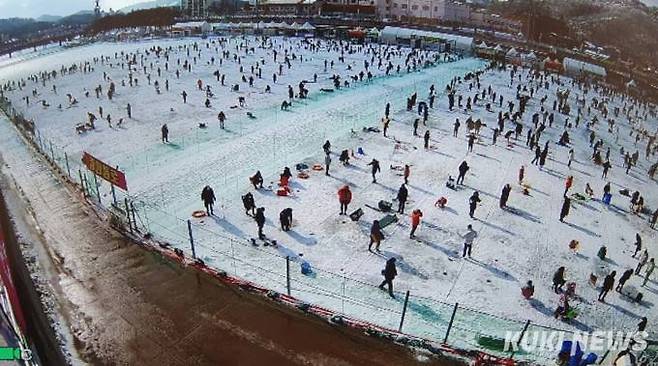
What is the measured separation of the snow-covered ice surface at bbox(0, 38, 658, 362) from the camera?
39.8 ft

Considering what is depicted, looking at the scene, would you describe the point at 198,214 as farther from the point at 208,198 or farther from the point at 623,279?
the point at 623,279

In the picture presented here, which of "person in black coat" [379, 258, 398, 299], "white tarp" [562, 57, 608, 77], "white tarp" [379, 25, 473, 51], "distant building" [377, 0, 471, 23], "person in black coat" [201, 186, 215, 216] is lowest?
"person in black coat" [379, 258, 398, 299]

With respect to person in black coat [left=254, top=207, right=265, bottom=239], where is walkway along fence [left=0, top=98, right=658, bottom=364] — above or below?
below

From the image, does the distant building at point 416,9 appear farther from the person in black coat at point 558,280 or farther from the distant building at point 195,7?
the person in black coat at point 558,280

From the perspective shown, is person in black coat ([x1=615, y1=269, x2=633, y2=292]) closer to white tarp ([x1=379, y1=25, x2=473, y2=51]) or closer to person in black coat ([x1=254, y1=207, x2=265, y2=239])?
person in black coat ([x1=254, y1=207, x2=265, y2=239])

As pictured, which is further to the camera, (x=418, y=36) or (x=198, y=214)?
(x=418, y=36)

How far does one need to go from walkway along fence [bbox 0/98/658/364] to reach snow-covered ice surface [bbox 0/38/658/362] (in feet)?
0.20

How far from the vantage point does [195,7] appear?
126 meters

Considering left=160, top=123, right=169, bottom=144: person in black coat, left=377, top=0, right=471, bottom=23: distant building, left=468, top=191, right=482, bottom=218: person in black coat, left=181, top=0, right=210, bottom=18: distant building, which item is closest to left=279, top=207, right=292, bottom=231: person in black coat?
left=468, top=191, right=482, bottom=218: person in black coat

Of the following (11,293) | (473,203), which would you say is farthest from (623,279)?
(11,293)

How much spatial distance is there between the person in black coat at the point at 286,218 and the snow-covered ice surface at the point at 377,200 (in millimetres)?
319

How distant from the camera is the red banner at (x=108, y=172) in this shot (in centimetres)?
1522

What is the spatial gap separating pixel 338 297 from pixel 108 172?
982 centimetres

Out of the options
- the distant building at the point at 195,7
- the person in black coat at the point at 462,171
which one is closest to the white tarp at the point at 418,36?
the person in black coat at the point at 462,171
